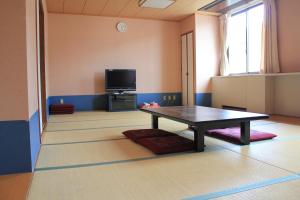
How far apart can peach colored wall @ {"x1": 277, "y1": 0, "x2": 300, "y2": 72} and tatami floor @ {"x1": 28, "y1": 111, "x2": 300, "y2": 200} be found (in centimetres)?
217

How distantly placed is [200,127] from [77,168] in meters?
Answer: 1.21

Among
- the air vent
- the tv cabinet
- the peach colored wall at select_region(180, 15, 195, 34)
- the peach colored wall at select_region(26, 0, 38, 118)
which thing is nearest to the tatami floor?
the peach colored wall at select_region(26, 0, 38, 118)

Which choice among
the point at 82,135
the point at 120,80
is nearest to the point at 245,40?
the point at 120,80

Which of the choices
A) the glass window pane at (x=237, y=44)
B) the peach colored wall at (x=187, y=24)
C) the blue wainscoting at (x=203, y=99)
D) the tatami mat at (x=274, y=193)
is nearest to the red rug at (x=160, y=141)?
the tatami mat at (x=274, y=193)

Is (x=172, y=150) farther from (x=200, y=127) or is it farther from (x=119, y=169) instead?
(x=119, y=169)

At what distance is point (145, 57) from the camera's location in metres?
6.89

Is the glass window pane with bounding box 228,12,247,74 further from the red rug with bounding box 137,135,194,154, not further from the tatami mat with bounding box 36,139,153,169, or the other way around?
the tatami mat with bounding box 36,139,153,169

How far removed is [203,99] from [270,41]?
86.4 inches

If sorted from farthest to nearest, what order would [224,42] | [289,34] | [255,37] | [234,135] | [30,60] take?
[224,42]
[255,37]
[289,34]
[234,135]
[30,60]

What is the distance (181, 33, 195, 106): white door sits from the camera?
6.67 meters

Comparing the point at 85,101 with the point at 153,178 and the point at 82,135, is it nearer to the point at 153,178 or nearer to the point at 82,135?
the point at 82,135

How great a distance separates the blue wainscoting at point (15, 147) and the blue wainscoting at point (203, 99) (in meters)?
5.03

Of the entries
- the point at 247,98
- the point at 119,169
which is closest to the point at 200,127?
the point at 119,169

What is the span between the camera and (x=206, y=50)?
21.5 feet
